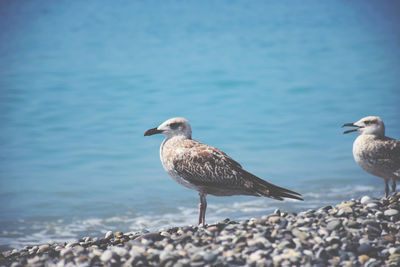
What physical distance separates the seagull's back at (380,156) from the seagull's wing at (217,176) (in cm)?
148

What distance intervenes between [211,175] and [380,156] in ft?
8.18

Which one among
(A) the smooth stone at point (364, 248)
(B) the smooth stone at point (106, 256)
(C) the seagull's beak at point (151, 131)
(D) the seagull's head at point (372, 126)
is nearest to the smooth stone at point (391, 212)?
(A) the smooth stone at point (364, 248)

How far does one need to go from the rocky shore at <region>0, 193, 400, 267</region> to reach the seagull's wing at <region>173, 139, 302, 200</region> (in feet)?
1.40

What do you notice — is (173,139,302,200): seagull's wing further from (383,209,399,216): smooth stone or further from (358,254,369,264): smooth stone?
(358,254,369,264): smooth stone

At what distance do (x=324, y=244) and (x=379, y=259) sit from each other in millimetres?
549

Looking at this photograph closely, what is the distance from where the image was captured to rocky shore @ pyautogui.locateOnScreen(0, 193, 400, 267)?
5.14 meters

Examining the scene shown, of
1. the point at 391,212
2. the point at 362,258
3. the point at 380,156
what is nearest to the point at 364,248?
the point at 362,258

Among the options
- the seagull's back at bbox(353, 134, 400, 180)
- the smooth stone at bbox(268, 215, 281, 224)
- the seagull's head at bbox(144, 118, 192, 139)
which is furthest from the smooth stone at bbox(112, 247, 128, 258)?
the seagull's back at bbox(353, 134, 400, 180)

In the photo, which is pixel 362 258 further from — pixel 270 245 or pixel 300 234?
pixel 270 245

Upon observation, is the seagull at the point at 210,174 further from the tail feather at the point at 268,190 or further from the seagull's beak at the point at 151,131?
the seagull's beak at the point at 151,131

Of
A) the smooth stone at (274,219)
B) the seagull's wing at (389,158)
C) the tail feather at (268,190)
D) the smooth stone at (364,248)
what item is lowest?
the smooth stone at (364,248)

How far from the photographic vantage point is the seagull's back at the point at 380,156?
7.31 m

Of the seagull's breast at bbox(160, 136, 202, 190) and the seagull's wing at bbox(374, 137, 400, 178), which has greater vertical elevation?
the seagull's breast at bbox(160, 136, 202, 190)

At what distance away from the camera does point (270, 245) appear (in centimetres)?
545
